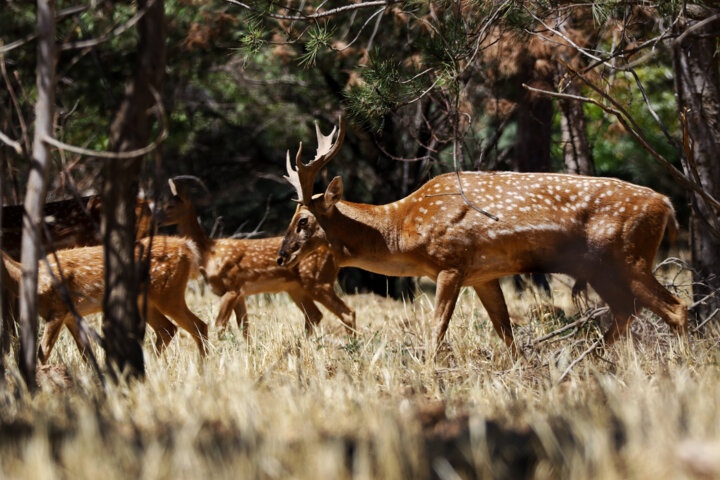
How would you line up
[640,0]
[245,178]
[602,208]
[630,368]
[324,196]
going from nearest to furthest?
[630,368]
[640,0]
[602,208]
[324,196]
[245,178]

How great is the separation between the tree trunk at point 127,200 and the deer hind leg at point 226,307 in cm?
386

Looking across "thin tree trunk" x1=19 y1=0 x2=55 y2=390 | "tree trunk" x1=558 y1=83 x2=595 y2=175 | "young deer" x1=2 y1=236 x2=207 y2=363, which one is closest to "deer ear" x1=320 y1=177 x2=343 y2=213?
"young deer" x1=2 y1=236 x2=207 y2=363

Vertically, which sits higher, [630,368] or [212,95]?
[212,95]

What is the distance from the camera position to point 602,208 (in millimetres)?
6133

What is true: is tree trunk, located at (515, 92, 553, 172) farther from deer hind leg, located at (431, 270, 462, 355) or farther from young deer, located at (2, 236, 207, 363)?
young deer, located at (2, 236, 207, 363)

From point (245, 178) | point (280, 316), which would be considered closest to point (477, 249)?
point (280, 316)

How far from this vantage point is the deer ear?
682 cm

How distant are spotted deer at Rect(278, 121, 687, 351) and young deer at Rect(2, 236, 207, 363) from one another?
1346mm

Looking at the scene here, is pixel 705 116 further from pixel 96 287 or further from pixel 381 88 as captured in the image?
pixel 96 287

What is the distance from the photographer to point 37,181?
427cm

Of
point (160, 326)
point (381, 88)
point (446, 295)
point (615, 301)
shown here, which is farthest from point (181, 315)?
point (615, 301)

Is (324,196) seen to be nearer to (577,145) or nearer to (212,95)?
(577,145)

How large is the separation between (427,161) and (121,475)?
7373 mm

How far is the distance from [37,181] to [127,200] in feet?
1.53
